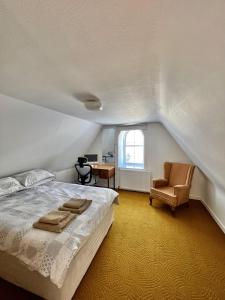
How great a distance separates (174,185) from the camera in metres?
3.79

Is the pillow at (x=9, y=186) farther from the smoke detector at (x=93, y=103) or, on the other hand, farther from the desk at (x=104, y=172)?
the desk at (x=104, y=172)

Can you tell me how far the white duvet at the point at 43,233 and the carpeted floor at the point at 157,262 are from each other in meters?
0.51

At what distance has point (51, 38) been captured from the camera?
0.91 meters

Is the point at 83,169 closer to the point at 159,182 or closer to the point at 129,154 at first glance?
the point at 129,154

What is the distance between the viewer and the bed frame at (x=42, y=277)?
4.66ft

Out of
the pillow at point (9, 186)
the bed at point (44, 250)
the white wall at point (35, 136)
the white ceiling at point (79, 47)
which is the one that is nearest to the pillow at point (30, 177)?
the pillow at point (9, 186)

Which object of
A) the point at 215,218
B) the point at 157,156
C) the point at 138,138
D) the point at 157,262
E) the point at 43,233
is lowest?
the point at 157,262

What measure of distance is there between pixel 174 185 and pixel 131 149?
1772 mm

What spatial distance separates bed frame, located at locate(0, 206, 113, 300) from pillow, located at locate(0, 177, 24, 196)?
3.60 feet

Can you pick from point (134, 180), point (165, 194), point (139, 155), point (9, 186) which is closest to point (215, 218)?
point (165, 194)

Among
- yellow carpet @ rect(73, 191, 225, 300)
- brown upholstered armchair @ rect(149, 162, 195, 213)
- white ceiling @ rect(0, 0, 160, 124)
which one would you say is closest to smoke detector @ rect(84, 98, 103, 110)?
white ceiling @ rect(0, 0, 160, 124)

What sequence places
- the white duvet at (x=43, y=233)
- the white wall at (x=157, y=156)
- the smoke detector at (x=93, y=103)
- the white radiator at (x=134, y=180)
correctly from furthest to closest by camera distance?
the white radiator at (x=134, y=180)
the white wall at (x=157, y=156)
the smoke detector at (x=93, y=103)
the white duvet at (x=43, y=233)

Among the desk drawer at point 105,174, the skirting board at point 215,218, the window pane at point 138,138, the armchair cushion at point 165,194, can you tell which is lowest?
the skirting board at point 215,218

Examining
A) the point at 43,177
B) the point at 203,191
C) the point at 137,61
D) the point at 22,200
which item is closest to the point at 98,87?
the point at 137,61
